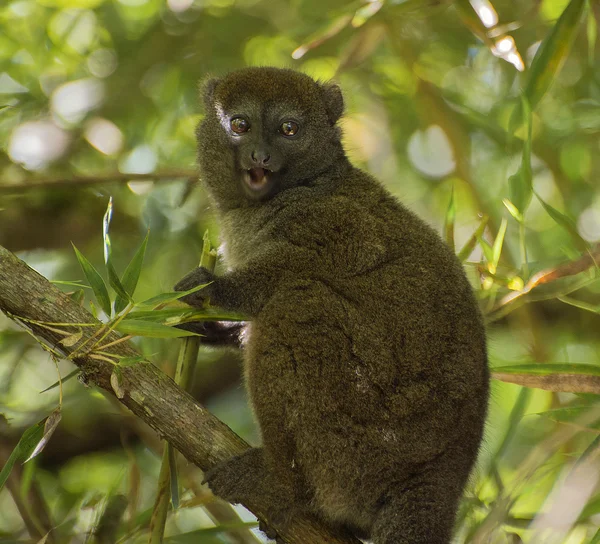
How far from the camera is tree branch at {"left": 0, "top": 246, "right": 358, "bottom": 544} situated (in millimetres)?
3656

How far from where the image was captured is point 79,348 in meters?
3.60

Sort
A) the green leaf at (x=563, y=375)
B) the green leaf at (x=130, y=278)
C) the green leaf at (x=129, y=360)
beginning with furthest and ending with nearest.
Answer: the green leaf at (x=563, y=375) → the green leaf at (x=130, y=278) → the green leaf at (x=129, y=360)

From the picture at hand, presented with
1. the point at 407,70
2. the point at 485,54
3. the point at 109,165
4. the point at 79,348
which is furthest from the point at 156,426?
the point at 485,54

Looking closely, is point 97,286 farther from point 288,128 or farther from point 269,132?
point 288,128

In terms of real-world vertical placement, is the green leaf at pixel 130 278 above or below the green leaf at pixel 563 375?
above

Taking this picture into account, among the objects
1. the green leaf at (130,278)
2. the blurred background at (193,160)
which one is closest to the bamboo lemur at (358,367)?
the green leaf at (130,278)

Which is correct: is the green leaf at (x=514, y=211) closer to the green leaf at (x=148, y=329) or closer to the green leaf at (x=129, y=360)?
the green leaf at (x=148, y=329)

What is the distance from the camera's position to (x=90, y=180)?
6453 mm

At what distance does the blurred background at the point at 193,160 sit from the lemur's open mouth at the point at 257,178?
0.96 metres

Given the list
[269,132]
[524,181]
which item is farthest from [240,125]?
[524,181]

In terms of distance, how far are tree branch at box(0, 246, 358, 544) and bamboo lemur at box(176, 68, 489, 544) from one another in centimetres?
26

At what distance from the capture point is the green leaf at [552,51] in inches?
191

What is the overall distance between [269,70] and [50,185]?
2077 millimetres

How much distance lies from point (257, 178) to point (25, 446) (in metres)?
2.16
